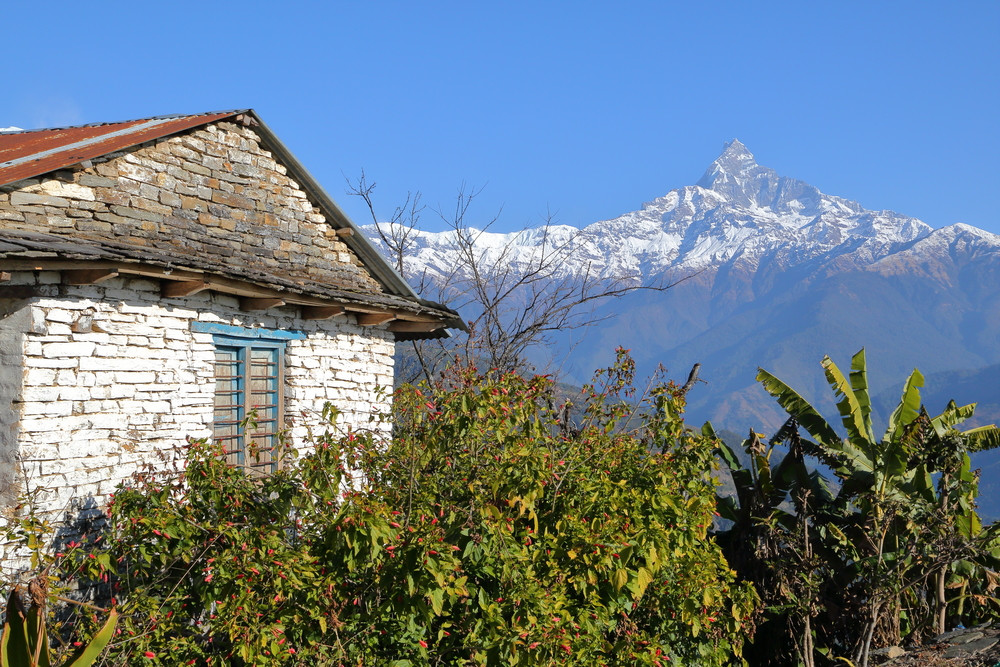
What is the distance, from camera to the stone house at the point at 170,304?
6.19 metres

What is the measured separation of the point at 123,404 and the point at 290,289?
1727mm

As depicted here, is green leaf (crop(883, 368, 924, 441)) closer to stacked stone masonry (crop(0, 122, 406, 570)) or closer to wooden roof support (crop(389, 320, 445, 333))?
wooden roof support (crop(389, 320, 445, 333))

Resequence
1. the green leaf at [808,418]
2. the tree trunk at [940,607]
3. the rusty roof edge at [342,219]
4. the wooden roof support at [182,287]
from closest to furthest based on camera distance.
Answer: the wooden roof support at [182,287] → the tree trunk at [940,607] → the rusty roof edge at [342,219] → the green leaf at [808,418]

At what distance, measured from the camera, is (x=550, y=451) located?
20.3ft

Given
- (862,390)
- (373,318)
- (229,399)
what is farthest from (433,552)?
(862,390)

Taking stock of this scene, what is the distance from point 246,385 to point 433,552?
12.4ft

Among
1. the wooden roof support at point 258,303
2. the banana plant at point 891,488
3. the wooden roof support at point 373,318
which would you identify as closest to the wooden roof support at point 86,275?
the wooden roof support at point 258,303

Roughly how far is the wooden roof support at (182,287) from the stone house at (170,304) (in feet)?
0.05

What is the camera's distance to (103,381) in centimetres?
661

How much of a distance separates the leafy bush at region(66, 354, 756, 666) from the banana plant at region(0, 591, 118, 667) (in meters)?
0.65

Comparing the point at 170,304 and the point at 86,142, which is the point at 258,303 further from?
the point at 86,142

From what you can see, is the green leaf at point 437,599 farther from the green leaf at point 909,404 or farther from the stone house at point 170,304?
the green leaf at point 909,404

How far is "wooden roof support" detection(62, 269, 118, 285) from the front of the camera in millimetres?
6262

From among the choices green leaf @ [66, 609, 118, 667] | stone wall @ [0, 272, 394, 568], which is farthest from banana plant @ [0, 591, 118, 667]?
stone wall @ [0, 272, 394, 568]
